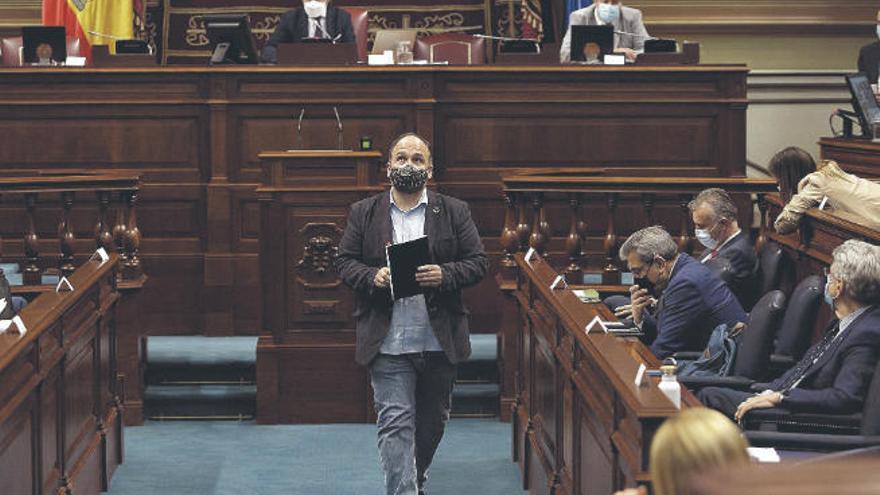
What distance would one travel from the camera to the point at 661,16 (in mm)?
12297

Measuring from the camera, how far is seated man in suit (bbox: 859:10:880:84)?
11375 millimetres

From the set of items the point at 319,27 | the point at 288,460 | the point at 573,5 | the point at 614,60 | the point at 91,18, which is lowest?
the point at 288,460

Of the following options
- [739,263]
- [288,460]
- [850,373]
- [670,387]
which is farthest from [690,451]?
[288,460]

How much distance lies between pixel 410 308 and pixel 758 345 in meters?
1.25

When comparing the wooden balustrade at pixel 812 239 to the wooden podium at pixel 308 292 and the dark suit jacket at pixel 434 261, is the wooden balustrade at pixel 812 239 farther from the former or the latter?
the wooden podium at pixel 308 292

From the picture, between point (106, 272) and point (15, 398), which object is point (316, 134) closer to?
point (106, 272)

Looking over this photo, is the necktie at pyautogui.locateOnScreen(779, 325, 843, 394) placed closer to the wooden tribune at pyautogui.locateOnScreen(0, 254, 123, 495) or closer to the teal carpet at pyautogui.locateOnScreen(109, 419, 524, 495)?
the teal carpet at pyautogui.locateOnScreen(109, 419, 524, 495)

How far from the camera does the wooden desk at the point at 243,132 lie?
8727 millimetres

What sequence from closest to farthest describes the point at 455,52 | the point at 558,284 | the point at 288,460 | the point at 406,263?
1. the point at 406,263
2. the point at 558,284
3. the point at 288,460
4. the point at 455,52

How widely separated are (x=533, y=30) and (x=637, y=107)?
3.63 meters

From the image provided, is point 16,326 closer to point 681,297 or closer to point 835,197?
point 681,297

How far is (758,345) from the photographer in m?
5.32

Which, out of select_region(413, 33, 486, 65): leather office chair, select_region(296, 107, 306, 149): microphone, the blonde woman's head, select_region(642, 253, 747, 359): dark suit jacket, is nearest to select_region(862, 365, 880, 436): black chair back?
select_region(642, 253, 747, 359): dark suit jacket

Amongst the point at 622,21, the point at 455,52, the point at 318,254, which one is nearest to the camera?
the point at 318,254
